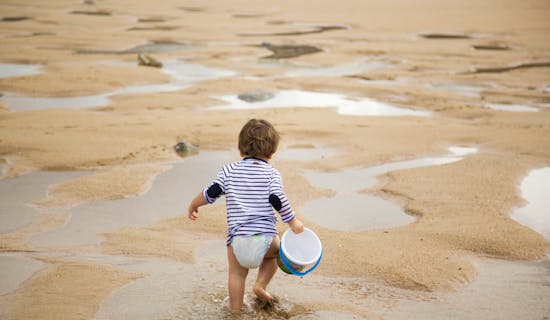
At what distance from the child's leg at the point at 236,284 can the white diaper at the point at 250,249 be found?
0.06 meters

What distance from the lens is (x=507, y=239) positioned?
4.93 metres

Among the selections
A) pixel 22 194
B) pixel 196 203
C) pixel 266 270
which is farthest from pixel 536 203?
pixel 22 194

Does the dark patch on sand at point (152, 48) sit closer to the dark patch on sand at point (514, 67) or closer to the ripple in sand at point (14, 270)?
the dark patch on sand at point (514, 67)

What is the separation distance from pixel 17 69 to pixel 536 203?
11447 millimetres

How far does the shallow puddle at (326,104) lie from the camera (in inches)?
402

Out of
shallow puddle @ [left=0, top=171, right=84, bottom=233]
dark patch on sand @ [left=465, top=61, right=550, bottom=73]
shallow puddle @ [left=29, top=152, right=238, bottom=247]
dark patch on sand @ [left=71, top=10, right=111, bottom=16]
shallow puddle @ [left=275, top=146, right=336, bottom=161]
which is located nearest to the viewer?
shallow puddle @ [left=29, top=152, right=238, bottom=247]

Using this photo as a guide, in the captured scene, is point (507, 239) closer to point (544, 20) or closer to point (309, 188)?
point (309, 188)

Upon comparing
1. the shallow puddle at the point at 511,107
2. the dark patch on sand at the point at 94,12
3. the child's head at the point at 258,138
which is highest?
the child's head at the point at 258,138

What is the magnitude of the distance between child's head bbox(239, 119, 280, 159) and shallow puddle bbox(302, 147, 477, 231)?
1824 millimetres

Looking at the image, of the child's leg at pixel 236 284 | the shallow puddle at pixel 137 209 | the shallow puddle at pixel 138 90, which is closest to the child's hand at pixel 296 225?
the child's leg at pixel 236 284

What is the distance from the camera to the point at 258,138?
11.8ft

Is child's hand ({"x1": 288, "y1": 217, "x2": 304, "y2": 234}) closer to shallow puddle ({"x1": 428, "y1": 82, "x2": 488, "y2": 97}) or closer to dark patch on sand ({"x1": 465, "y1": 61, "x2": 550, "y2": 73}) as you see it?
shallow puddle ({"x1": 428, "y1": 82, "x2": 488, "y2": 97})

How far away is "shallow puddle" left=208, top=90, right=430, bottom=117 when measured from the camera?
10219 millimetres

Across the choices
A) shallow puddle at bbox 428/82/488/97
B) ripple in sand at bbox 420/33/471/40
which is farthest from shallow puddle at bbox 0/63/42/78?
ripple in sand at bbox 420/33/471/40
